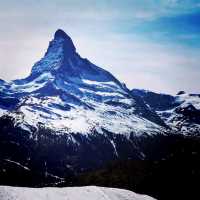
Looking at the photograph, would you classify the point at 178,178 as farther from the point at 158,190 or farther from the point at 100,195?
the point at 100,195

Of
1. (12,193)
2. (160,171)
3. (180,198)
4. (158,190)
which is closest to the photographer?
(12,193)

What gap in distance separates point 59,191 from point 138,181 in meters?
126

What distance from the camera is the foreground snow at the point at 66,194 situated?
5281cm

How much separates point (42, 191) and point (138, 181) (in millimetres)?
126602

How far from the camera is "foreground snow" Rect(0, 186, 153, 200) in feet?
173

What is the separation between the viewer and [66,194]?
54781 mm

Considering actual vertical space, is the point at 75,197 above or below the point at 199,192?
above

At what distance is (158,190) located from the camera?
145 m

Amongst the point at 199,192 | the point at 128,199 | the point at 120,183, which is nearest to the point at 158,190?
the point at 199,192

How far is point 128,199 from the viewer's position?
184ft

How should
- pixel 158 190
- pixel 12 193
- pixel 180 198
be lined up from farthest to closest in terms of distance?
1. pixel 158 190
2. pixel 180 198
3. pixel 12 193

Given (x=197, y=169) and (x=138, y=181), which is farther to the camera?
(x=138, y=181)

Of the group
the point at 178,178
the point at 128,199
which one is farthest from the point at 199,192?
the point at 128,199

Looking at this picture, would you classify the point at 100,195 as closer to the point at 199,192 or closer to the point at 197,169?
the point at 199,192
